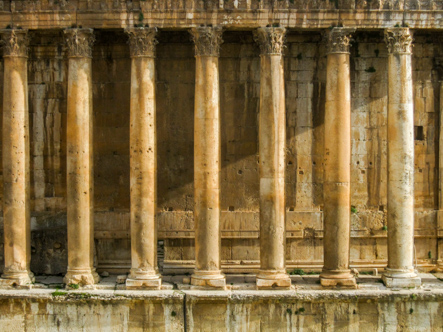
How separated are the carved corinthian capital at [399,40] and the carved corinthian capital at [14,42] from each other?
1028 centimetres

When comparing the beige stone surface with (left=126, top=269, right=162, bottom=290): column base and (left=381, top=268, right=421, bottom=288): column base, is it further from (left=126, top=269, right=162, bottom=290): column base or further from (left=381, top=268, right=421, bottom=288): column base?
(left=126, top=269, right=162, bottom=290): column base

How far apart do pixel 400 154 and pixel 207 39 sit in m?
6.33

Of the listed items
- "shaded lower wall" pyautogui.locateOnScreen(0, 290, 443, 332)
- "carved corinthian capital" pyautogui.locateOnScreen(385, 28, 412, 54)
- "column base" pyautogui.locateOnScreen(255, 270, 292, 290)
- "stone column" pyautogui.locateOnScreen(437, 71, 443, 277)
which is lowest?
"shaded lower wall" pyautogui.locateOnScreen(0, 290, 443, 332)

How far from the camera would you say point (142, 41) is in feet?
71.7

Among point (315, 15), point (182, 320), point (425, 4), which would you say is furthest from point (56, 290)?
point (425, 4)

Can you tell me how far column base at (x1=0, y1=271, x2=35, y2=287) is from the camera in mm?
22125

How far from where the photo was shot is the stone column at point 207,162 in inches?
865

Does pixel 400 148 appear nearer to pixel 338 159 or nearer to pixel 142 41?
pixel 338 159

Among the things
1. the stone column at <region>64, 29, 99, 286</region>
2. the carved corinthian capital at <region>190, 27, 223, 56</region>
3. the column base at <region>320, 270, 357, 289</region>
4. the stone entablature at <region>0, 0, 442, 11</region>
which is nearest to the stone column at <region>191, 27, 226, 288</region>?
the carved corinthian capital at <region>190, 27, 223, 56</region>

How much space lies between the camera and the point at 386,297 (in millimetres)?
21594

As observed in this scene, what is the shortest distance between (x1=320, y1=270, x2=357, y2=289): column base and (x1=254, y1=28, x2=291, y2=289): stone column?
1.09 m

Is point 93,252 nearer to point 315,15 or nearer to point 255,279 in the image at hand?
point 255,279

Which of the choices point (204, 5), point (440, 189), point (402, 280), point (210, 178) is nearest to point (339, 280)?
point (402, 280)

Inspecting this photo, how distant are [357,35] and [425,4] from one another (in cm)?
274
